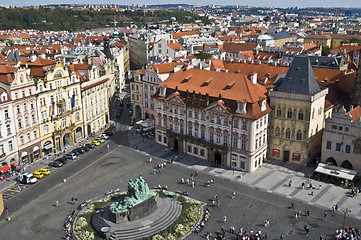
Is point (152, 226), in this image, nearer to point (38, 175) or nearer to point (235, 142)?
point (235, 142)

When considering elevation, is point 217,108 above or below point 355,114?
above

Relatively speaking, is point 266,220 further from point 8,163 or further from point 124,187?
point 8,163

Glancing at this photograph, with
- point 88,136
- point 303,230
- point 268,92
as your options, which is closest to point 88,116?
point 88,136

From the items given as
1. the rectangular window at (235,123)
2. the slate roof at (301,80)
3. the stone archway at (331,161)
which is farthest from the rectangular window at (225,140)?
the stone archway at (331,161)

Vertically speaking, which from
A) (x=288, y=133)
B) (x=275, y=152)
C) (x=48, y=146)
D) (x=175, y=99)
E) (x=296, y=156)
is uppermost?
(x=175, y=99)

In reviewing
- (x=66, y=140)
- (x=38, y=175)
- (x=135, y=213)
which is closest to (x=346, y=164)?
(x=135, y=213)

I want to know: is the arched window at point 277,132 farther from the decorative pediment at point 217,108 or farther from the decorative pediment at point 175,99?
the decorative pediment at point 175,99
